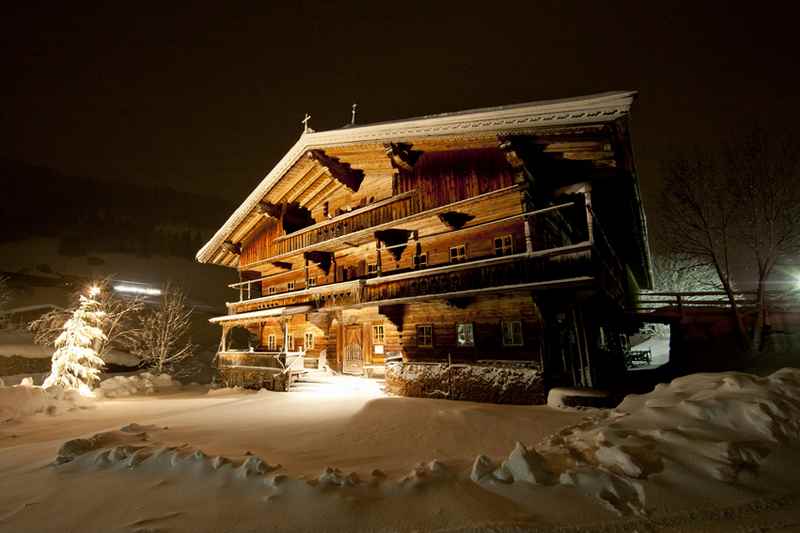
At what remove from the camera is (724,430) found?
490cm

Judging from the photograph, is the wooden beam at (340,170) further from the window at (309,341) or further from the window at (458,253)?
the window at (309,341)

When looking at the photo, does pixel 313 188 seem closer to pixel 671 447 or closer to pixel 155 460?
pixel 155 460

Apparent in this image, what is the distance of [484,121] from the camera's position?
13.4 m

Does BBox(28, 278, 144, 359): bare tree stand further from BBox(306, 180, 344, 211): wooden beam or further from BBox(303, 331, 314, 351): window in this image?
BBox(306, 180, 344, 211): wooden beam

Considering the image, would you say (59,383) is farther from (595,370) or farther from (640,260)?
(640,260)

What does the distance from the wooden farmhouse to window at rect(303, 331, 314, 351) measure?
0.30ft

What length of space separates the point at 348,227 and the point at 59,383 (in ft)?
50.9

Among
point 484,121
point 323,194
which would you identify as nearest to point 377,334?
point 323,194

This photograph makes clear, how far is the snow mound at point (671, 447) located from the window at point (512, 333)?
7.55 meters

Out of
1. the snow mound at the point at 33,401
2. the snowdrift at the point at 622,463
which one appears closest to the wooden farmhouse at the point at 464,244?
the snowdrift at the point at 622,463

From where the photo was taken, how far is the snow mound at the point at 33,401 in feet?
42.9

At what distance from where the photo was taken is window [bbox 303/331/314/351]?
23581 millimetres

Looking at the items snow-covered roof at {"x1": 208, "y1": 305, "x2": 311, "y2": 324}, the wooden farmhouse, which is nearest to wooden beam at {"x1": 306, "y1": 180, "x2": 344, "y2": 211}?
the wooden farmhouse

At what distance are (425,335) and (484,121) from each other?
8772 mm
